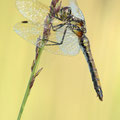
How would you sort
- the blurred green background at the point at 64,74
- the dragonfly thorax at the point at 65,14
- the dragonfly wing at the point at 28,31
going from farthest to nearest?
the blurred green background at the point at 64,74 < the dragonfly thorax at the point at 65,14 < the dragonfly wing at the point at 28,31

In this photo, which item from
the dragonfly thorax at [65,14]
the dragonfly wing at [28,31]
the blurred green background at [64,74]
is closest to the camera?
the dragonfly wing at [28,31]

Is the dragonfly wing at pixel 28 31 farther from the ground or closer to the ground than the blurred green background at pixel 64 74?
farther from the ground

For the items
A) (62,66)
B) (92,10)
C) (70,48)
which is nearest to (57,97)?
(62,66)

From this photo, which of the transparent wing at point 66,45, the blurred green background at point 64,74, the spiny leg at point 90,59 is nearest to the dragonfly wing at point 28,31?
the transparent wing at point 66,45

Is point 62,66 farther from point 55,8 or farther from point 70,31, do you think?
point 55,8

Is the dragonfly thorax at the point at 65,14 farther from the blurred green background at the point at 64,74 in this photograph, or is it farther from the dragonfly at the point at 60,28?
the blurred green background at the point at 64,74

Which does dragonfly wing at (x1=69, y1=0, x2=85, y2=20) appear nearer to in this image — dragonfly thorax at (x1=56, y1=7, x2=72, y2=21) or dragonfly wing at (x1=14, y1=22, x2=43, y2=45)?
dragonfly thorax at (x1=56, y1=7, x2=72, y2=21)

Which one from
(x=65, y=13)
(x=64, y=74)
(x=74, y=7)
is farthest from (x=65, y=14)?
(x=64, y=74)
